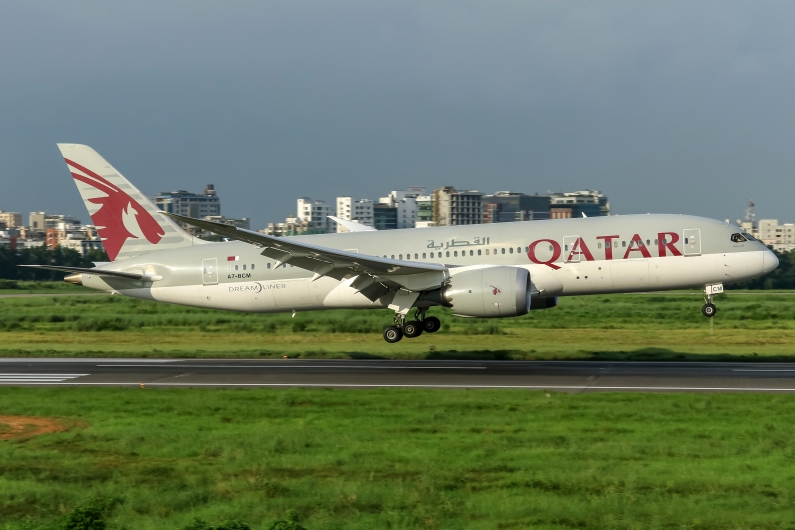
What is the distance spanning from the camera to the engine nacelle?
26.2m

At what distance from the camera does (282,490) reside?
1243 centimetres

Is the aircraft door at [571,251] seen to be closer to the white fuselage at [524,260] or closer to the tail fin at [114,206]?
the white fuselage at [524,260]

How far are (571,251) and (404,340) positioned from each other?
470 inches

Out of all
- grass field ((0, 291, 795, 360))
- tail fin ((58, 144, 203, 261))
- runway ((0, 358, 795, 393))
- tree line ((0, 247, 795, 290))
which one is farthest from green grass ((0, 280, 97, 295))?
runway ((0, 358, 795, 393))

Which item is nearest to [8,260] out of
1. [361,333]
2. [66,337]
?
[66,337]

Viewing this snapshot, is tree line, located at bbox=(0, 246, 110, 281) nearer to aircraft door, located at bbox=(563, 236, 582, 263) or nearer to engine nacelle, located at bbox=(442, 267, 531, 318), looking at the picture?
engine nacelle, located at bbox=(442, 267, 531, 318)

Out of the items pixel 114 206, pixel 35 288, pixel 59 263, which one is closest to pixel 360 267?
pixel 114 206

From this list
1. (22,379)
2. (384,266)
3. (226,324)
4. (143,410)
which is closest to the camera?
(143,410)

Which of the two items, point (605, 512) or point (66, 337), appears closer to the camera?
point (605, 512)

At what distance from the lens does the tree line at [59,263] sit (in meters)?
80.6

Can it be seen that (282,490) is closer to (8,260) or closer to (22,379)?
(22,379)

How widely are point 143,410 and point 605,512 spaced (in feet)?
37.3

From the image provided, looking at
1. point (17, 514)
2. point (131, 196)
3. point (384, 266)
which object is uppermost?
point (131, 196)

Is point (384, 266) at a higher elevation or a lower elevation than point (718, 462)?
higher
